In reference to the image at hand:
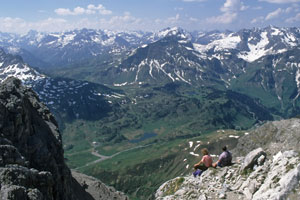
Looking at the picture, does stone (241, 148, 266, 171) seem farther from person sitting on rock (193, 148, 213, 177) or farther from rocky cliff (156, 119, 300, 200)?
person sitting on rock (193, 148, 213, 177)

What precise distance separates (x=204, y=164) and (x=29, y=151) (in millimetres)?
27568

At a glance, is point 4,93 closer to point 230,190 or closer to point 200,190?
point 200,190

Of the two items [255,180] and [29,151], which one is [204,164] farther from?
[29,151]

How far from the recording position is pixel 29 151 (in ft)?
154

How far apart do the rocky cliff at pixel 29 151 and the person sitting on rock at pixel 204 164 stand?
19076 mm

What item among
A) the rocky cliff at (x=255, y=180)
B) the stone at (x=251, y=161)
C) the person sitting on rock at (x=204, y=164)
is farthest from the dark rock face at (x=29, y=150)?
the stone at (x=251, y=161)

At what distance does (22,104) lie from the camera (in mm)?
50938

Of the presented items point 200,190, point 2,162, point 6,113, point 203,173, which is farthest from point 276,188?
point 6,113

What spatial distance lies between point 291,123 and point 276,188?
4293 centimetres

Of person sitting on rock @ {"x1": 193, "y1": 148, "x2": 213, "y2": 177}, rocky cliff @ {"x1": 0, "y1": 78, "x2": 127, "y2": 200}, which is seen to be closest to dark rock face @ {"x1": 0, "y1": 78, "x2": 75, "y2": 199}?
rocky cliff @ {"x1": 0, "y1": 78, "x2": 127, "y2": 200}

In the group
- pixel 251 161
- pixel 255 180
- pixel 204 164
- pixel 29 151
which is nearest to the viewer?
pixel 255 180

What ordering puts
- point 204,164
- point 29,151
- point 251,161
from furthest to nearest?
point 29,151, point 204,164, point 251,161

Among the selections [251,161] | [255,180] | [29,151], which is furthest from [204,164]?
[29,151]

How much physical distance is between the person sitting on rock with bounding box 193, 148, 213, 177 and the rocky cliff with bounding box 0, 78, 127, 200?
1908 cm
